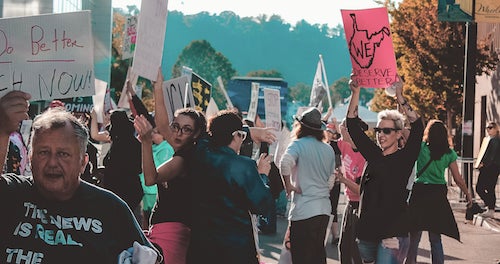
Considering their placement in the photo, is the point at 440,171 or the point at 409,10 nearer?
the point at 440,171

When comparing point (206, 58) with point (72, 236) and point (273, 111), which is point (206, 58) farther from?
point (72, 236)

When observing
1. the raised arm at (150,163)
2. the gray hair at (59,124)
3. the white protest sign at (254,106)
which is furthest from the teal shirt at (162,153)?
the white protest sign at (254,106)

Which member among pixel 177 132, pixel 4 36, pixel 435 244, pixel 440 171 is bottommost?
pixel 435 244

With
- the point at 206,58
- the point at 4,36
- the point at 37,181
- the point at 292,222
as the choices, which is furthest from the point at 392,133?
the point at 206,58

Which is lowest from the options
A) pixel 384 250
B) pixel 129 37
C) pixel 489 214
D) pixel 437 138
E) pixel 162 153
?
pixel 489 214

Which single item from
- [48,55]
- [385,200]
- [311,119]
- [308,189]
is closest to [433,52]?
[311,119]

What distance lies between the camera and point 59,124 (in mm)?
3566

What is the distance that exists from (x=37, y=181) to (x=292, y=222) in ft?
15.2

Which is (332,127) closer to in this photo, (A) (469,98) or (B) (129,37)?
(A) (469,98)

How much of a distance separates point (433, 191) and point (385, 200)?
9.36 ft

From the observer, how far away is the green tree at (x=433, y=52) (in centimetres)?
3148

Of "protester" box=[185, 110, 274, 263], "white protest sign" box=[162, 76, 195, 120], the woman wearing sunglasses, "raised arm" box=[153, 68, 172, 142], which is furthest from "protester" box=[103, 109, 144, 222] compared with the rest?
"protester" box=[185, 110, 274, 263]

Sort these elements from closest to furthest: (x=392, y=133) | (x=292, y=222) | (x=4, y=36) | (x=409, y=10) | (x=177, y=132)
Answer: (x=4, y=36) < (x=177, y=132) < (x=392, y=133) < (x=292, y=222) < (x=409, y=10)

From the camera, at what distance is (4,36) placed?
4.75 metres
